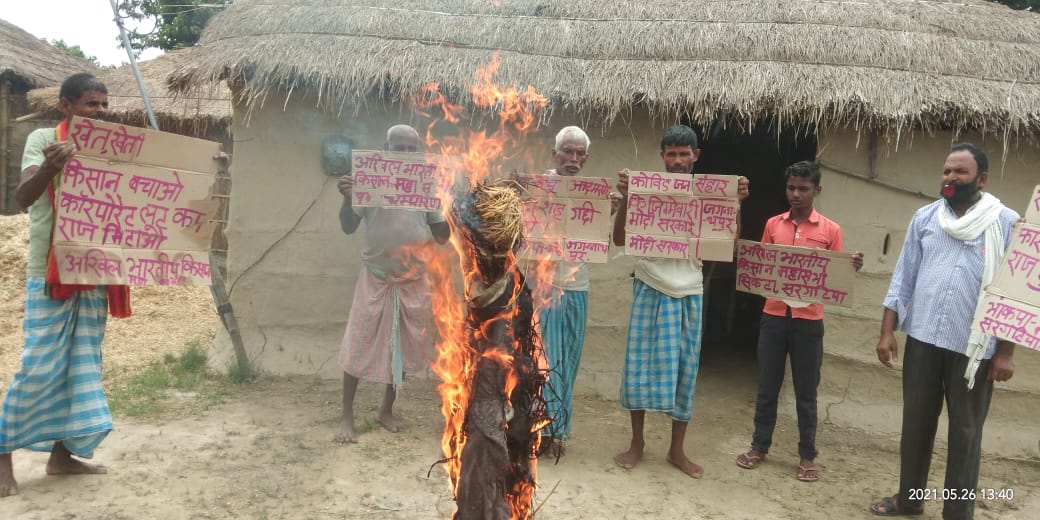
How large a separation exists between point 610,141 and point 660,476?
269 centimetres

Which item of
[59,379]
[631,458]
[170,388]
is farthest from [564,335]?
[170,388]

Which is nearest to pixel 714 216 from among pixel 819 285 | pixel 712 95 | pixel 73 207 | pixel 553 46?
pixel 819 285

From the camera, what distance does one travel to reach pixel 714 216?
403 cm

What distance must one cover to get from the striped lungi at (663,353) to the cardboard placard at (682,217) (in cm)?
30

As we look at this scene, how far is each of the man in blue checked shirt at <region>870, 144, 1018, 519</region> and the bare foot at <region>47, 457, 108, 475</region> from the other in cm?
436

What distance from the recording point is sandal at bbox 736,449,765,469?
4.46 m

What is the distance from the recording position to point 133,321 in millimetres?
7180

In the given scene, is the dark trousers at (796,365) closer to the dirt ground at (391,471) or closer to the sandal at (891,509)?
the dirt ground at (391,471)

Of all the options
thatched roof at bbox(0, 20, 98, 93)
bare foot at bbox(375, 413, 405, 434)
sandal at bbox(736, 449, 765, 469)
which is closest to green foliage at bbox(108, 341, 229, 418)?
bare foot at bbox(375, 413, 405, 434)

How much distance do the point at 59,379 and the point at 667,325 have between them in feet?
10.9

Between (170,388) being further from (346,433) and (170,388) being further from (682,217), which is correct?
(682,217)

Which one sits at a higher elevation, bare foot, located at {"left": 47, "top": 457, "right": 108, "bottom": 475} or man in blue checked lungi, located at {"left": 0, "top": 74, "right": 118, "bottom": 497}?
man in blue checked lungi, located at {"left": 0, "top": 74, "right": 118, "bottom": 497}

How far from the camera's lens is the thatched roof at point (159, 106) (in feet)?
33.2
